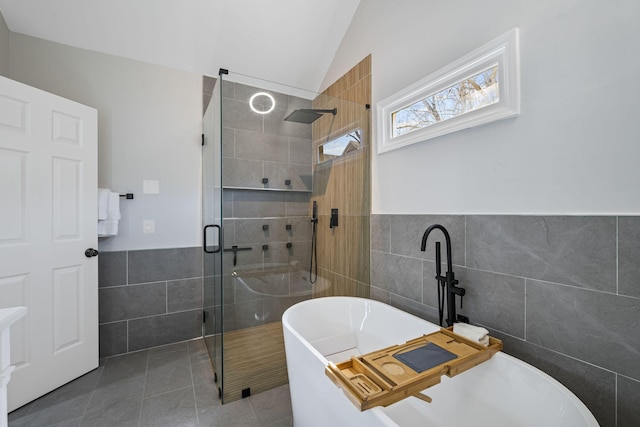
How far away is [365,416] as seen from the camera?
2.87ft

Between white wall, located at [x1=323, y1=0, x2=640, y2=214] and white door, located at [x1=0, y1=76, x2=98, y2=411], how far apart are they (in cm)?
250

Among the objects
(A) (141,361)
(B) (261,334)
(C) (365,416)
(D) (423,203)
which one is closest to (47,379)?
(A) (141,361)

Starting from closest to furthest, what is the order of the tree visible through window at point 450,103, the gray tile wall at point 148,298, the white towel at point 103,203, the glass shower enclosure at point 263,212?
the tree visible through window at point 450,103
the glass shower enclosure at point 263,212
the white towel at point 103,203
the gray tile wall at point 148,298

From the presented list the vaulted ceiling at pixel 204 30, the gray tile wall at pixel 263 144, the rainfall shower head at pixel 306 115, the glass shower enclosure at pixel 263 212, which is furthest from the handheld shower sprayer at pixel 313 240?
the vaulted ceiling at pixel 204 30

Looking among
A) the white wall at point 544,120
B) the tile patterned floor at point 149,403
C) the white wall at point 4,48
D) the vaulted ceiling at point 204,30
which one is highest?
the vaulted ceiling at point 204,30

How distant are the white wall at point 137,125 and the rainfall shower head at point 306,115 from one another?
1.21 metres

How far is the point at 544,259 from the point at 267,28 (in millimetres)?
2795

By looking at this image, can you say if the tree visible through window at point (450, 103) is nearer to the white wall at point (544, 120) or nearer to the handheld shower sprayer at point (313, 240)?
the white wall at point (544, 120)

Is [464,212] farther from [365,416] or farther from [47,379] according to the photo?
[47,379]

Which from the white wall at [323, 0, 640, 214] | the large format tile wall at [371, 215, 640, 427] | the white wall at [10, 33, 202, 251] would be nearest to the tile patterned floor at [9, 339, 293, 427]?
the white wall at [10, 33, 202, 251]

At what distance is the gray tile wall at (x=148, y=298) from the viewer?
2.41m

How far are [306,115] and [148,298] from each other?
222cm

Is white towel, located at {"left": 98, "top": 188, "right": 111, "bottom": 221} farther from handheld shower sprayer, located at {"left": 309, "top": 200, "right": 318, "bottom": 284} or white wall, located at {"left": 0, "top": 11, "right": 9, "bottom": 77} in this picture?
handheld shower sprayer, located at {"left": 309, "top": 200, "right": 318, "bottom": 284}

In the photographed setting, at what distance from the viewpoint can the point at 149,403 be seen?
1.80m
